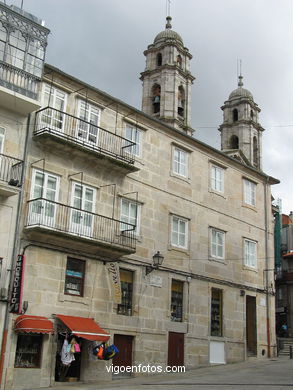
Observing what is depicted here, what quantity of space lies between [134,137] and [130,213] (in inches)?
131

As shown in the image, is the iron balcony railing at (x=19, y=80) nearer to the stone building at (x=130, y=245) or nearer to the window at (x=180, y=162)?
the stone building at (x=130, y=245)

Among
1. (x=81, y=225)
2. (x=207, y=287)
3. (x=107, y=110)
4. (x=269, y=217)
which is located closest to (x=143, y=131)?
(x=107, y=110)

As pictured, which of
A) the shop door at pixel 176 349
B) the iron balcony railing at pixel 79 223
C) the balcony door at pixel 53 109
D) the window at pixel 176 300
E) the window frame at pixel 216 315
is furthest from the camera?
the window frame at pixel 216 315

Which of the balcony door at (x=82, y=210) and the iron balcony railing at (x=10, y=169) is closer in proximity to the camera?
the iron balcony railing at (x=10, y=169)

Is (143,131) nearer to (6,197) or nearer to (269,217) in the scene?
(6,197)

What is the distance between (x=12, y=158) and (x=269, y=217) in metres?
16.5

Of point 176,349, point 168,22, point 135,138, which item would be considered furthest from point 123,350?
point 168,22

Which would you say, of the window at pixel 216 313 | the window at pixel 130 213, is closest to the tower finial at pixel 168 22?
the window at pixel 216 313

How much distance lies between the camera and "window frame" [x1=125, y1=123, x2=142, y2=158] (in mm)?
23016

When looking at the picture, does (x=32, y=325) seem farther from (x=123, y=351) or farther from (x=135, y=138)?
(x=135, y=138)

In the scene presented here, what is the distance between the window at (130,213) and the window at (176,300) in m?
3.21

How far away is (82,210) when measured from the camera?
1936 centimetres

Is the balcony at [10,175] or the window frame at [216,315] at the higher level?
the balcony at [10,175]

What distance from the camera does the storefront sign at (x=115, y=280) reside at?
67.2 ft
